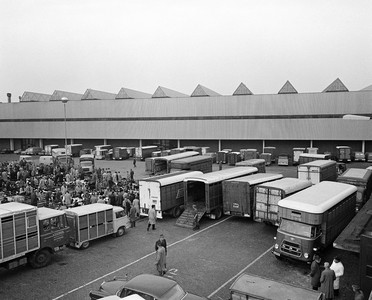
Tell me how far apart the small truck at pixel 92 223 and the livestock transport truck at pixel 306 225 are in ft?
25.2

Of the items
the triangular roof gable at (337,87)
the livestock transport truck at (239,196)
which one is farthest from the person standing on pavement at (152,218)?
the triangular roof gable at (337,87)

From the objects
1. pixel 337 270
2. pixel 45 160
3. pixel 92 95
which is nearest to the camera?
pixel 337 270

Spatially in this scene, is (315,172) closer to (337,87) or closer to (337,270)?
(337,270)

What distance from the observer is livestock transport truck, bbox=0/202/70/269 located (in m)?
12.0

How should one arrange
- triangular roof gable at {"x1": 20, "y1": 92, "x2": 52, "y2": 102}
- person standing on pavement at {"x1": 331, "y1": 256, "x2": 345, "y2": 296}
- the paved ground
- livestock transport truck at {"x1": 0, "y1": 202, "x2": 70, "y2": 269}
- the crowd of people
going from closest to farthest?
person standing on pavement at {"x1": 331, "y1": 256, "x2": 345, "y2": 296} → the paved ground → livestock transport truck at {"x1": 0, "y1": 202, "x2": 70, "y2": 269} → the crowd of people → triangular roof gable at {"x1": 20, "y1": 92, "x2": 52, "y2": 102}

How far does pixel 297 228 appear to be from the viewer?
13.3 meters

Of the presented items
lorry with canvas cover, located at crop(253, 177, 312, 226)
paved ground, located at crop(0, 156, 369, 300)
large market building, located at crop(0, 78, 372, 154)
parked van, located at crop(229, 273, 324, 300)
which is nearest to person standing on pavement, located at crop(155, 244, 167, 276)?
paved ground, located at crop(0, 156, 369, 300)

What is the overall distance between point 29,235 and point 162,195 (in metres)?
8.02

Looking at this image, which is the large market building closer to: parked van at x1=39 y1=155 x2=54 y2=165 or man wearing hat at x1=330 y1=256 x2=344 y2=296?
parked van at x1=39 y1=155 x2=54 y2=165

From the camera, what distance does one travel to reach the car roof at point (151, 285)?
8734mm

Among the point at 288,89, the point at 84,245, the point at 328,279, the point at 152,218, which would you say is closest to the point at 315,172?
the point at 152,218

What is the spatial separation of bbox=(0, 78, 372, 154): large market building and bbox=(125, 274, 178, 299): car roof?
120 feet

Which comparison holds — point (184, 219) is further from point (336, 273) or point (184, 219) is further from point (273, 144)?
point (273, 144)

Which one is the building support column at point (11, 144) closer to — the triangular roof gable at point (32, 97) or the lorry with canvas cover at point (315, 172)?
A: the triangular roof gable at point (32, 97)
